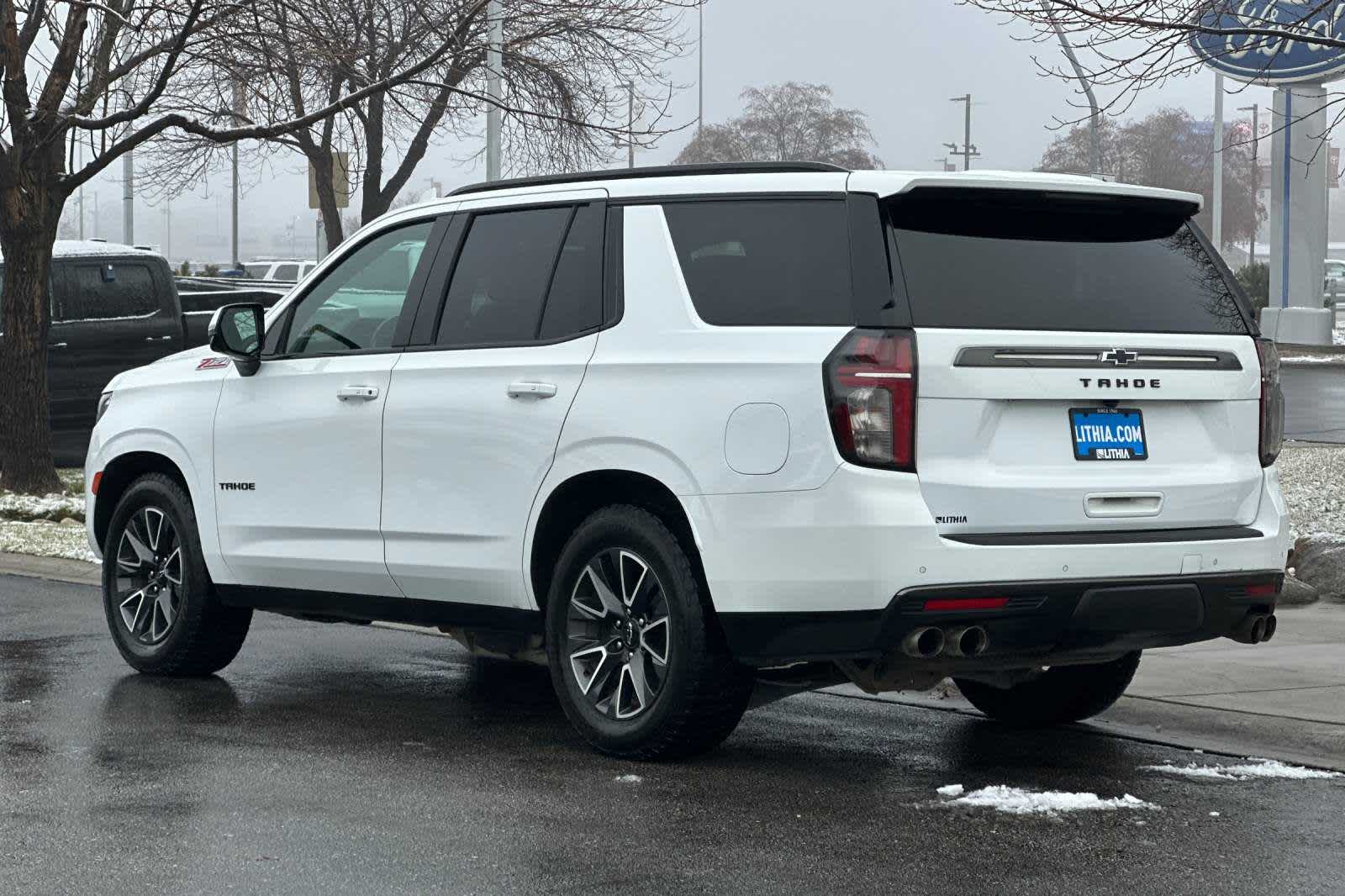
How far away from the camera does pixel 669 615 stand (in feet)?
20.4

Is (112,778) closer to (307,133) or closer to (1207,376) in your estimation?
(1207,376)

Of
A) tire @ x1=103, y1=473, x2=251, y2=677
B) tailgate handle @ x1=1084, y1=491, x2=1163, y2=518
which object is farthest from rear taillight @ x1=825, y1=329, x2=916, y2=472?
tire @ x1=103, y1=473, x2=251, y2=677

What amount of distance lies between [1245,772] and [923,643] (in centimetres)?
141

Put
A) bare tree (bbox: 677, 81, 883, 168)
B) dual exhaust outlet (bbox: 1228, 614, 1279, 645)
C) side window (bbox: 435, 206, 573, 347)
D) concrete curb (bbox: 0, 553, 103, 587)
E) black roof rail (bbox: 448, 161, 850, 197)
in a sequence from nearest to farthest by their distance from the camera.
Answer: black roof rail (bbox: 448, 161, 850, 197) → dual exhaust outlet (bbox: 1228, 614, 1279, 645) → side window (bbox: 435, 206, 573, 347) → concrete curb (bbox: 0, 553, 103, 587) → bare tree (bbox: 677, 81, 883, 168)

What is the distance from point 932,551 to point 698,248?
51.6 inches

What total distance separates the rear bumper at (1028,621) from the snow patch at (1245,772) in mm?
522

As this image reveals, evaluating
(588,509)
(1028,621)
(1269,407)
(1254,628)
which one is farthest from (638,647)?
(1269,407)

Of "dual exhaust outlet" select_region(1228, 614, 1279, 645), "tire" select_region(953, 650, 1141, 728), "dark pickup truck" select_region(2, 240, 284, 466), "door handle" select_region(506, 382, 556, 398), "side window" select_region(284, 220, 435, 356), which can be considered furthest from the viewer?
"dark pickup truck" select_region(2, 240, 284, 466)

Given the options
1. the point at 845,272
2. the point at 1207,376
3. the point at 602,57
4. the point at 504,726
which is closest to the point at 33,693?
the point at 504,726

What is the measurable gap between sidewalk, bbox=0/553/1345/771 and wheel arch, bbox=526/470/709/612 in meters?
1.83

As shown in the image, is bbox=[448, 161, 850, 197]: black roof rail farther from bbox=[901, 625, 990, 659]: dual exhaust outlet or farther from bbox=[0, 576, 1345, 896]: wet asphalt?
bbox=[0, 576, 1345, 896]: wet asphalt

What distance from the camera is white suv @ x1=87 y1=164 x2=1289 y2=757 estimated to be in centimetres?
585

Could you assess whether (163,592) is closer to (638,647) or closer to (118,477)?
(118,477)

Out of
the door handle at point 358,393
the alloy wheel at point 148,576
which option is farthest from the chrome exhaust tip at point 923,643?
the alloy wheel at point 148,576
